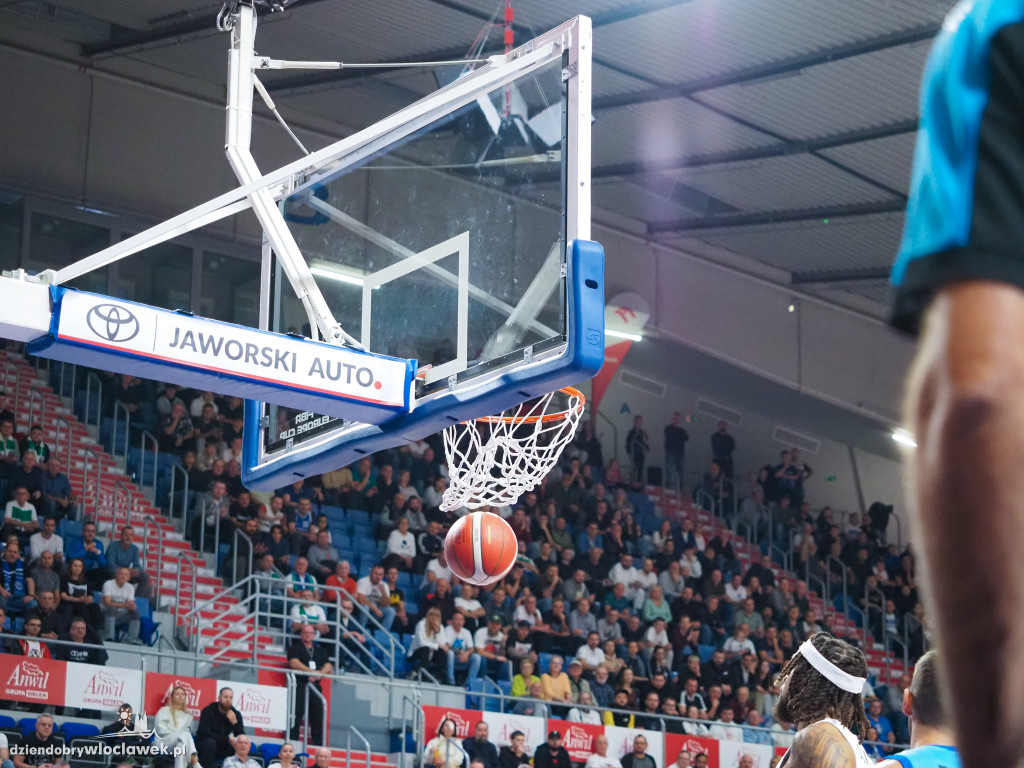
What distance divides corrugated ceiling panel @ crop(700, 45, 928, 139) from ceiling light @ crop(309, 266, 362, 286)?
11.2 metres

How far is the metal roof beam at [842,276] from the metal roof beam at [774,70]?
7043mm

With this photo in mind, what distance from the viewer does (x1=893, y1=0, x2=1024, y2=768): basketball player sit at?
789 millimetres

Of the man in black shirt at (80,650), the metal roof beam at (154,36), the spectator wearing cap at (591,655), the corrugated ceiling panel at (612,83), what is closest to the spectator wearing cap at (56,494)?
the man in black shirt at (80,650)

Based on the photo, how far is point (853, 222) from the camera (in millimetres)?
21438

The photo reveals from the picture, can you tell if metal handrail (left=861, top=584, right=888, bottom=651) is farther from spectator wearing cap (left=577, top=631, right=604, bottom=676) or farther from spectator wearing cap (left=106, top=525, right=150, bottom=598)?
spectator wearing cap (left=106, top=525, right=150, bottom=598)

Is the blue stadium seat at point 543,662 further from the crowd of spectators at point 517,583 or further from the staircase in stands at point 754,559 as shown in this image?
the staircase in stands at point 754,559

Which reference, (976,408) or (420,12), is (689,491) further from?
(976,408)

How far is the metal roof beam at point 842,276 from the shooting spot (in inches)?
932

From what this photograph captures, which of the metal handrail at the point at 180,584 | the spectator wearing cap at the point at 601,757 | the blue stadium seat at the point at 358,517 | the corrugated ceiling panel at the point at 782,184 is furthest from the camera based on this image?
the corrugated ceiling panel at the point at 782,184

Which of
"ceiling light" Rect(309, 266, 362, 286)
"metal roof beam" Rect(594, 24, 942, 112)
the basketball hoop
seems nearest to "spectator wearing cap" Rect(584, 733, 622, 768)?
the basketball hoop

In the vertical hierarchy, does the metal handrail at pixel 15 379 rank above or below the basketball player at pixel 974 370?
above

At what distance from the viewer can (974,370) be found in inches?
31.5

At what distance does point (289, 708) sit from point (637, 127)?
10.0 metres

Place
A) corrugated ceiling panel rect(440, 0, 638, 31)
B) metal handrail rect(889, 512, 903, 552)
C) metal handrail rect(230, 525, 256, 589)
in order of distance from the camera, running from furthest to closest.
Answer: metal handrail rect(889, 512, 903, 552) < corrugated ceiling panel rect(440, 0, 638, 31) < metal handrail rect(230, 525, 256, 589)
